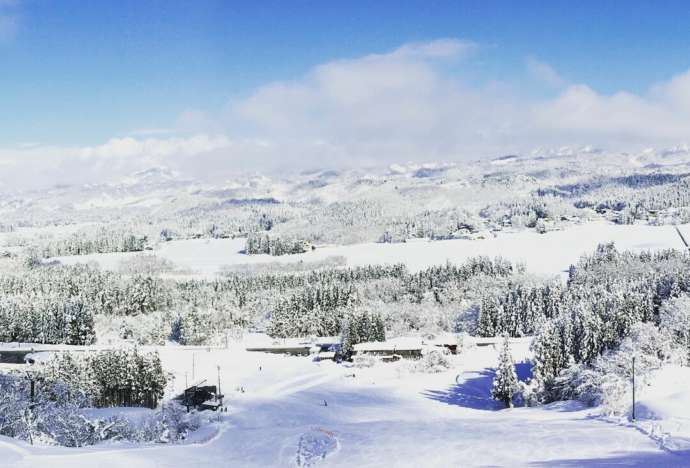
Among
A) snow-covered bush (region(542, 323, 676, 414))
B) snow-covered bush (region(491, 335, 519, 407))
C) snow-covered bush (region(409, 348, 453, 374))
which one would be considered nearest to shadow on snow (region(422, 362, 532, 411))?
snow-covered bush (region(491, 335, 519, 407))

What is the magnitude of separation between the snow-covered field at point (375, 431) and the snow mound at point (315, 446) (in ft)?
0.25

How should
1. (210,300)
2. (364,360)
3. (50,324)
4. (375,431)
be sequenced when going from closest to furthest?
(375,431) < (364,360) < (50,324) < (210,300)

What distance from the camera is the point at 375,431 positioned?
163 feet

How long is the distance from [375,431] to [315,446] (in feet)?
20.3

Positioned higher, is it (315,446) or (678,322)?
(678,322)

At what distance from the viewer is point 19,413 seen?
135ft

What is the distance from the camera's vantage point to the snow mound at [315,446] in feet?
137

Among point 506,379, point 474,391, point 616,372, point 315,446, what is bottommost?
point 474,391

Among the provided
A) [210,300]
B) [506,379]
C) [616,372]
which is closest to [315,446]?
[616,372]

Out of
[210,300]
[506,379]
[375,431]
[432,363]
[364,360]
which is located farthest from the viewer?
[210,300]

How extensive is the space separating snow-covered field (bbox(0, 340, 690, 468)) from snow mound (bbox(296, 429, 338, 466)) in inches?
3.0

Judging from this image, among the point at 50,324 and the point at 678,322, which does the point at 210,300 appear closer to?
the point at 50,324

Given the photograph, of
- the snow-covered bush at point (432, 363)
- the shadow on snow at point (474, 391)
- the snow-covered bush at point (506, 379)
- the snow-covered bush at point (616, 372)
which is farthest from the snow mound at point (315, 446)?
the snow-covered bush at point (432, 363)

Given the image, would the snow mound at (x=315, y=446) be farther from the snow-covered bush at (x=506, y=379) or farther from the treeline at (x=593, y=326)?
the treeline at (x=593, y=326)
